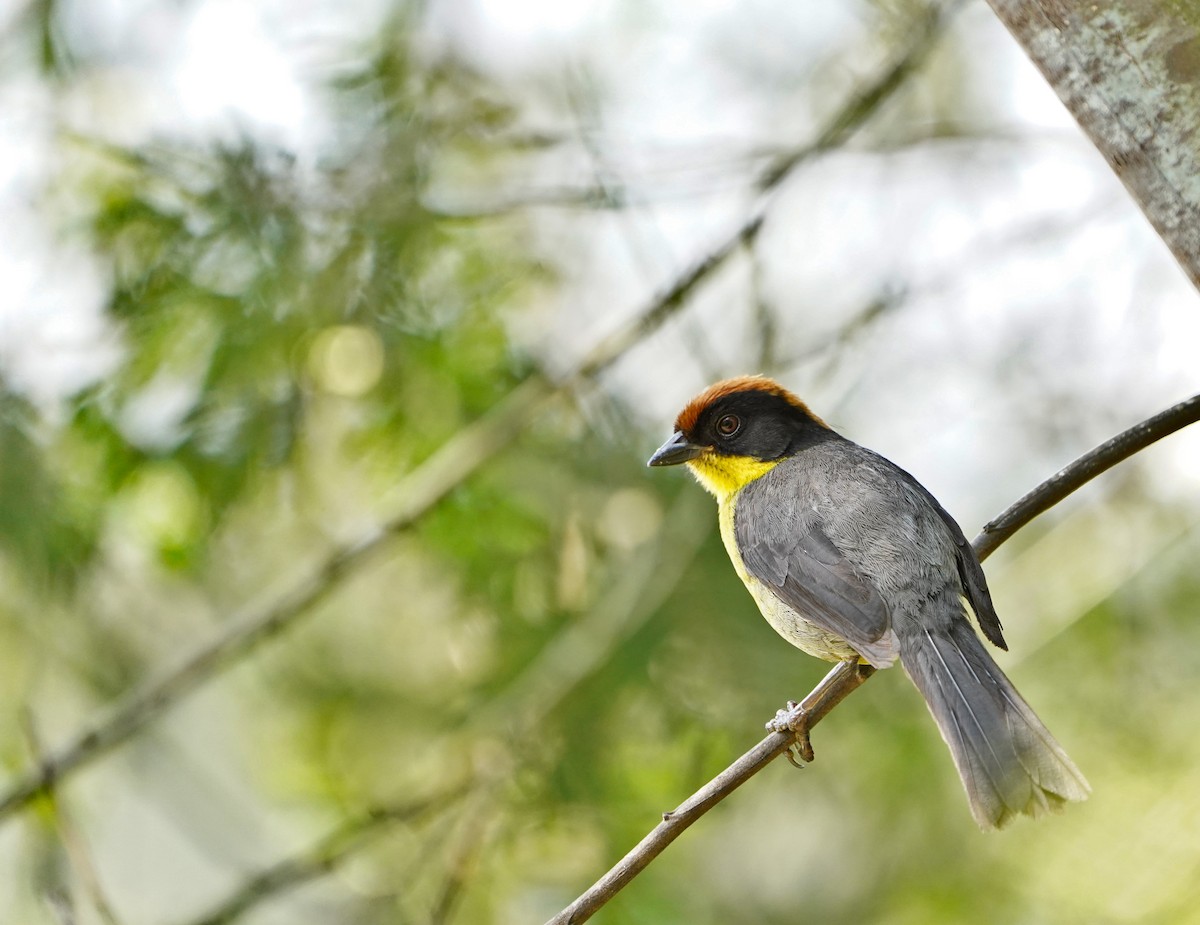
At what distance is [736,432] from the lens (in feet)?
13.8

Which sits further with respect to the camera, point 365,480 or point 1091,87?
point 365,480

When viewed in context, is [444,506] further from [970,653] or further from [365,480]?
[970,653]

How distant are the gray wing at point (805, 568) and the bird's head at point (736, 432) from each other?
0.30 metres

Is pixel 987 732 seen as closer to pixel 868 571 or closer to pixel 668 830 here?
pixel 868 571

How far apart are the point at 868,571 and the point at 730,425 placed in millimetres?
1018

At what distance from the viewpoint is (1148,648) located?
5863 millimetres

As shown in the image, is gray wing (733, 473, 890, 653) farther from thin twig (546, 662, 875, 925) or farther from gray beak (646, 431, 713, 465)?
thin twig (546, 662, 875, 925)

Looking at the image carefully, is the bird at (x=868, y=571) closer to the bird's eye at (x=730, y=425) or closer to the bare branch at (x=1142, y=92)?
the bird's eye at (x=730, y=425)

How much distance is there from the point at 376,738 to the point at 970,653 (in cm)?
351

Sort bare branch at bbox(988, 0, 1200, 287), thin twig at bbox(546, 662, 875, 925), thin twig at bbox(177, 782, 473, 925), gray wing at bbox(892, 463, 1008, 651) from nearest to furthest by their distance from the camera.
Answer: bare branch at bbox(988, 0, 1200, 287), thin twig at bbox(546, 662, 875, 925), gray wing at bbox(892, 463, 1008, 651), thin twig at bbox(177, 782, 473, 925)

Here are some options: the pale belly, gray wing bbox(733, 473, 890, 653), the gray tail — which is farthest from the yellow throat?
the gray tail

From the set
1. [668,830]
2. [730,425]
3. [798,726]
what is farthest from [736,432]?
[668,830]

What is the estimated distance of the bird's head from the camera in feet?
13.7

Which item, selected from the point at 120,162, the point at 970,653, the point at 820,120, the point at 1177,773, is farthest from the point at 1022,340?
the point at 120,162
